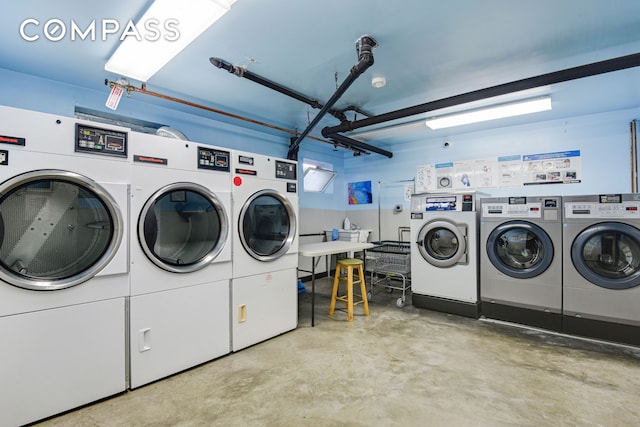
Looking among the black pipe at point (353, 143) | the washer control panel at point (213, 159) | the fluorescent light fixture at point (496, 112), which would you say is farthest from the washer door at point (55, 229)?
the fluorescent light fixture at point (496, 112)

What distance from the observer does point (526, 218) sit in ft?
10.2

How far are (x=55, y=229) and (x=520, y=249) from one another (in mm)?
4315

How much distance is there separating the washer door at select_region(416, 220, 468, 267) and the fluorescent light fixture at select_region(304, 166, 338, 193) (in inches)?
92.8

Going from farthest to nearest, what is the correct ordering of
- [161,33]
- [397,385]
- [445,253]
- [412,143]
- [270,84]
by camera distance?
[412,143], [445,253], [270,84], [397,385], [161,33]

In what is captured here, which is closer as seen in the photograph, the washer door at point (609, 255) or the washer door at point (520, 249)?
the washer door at point (609, 255)

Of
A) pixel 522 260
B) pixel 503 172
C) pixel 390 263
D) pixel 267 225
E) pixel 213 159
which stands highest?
pixel 503 172

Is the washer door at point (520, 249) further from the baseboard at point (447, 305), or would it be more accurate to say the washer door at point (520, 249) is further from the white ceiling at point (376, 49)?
the white ceiling at point (376, 49)

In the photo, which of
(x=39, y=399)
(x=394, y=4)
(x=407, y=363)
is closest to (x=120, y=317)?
(x=39, y=399)

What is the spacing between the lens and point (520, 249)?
324cm

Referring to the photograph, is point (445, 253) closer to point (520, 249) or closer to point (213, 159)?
point (520, 249)

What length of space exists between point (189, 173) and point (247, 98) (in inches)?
59.1

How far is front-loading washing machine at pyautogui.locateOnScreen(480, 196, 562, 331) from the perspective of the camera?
2.94 metres

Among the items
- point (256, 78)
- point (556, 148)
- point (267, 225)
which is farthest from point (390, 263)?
point (256, 78)

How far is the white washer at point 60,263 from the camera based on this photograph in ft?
5.20
